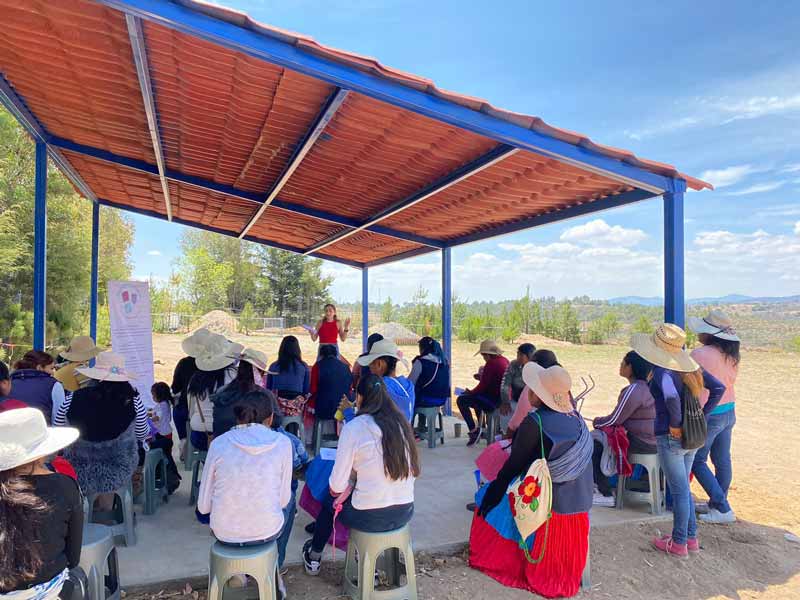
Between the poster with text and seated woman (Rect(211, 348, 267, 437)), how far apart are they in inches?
133

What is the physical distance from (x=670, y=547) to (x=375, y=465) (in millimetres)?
2120

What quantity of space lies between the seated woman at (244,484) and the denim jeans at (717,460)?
3115 millimetres

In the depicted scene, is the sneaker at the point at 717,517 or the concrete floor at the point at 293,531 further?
the sneaker at the point at 717,517

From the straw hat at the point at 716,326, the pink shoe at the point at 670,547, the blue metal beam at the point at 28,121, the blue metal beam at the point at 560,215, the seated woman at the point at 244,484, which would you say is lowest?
the pink shoe at the point at 670,547

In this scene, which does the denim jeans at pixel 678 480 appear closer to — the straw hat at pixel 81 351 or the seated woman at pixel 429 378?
the seated woman at pixel 429 378

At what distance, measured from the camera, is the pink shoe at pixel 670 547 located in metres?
3.38

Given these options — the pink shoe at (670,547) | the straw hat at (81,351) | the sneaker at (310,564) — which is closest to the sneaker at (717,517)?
the pink shoe at (670,547)

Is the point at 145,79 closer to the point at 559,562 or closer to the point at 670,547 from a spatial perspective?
the point at 559,562

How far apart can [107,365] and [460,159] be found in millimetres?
2951

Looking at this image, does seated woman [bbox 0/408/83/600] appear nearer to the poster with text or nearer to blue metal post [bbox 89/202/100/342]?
the poster with text

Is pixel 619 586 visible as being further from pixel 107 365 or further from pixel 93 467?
pixel 107 365

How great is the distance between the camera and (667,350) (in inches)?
136

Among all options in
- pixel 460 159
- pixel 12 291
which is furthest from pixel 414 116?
pixel 12 291

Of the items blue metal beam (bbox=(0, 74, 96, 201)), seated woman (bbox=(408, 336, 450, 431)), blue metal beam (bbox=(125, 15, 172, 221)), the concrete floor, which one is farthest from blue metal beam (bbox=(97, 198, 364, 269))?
the concrete floor
